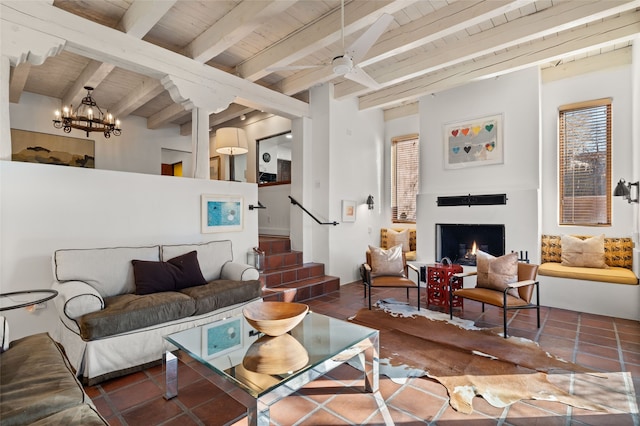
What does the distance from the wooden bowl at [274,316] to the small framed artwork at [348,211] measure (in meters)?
3.44

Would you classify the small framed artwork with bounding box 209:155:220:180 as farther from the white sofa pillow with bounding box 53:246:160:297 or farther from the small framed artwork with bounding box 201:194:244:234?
the white sofa pillow with bounding box 53:246:160:297

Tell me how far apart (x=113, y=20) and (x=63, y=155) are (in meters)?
3.53

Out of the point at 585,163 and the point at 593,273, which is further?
the point at 585,163

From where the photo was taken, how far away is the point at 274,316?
2207 millimetres

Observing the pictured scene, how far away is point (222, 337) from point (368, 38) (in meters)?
2.63

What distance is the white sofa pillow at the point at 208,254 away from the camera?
3471 millimetres

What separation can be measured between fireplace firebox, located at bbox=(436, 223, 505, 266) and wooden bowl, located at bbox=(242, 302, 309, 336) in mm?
3625

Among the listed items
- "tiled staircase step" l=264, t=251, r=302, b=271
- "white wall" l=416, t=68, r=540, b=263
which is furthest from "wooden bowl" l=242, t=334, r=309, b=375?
"white wall" l=416, t=68, r=540, b=263

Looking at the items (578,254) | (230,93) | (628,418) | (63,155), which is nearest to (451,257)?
(578,254)

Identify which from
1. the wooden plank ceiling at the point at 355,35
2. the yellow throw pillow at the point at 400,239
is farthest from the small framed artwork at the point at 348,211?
the wooden plank ceiling at the point at 355,35

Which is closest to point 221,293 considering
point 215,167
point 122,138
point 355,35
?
point 355,35

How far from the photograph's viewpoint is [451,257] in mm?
5359

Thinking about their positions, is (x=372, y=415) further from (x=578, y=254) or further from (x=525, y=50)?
(x=525, y=50)

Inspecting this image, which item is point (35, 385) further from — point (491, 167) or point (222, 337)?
point (491, 167)
